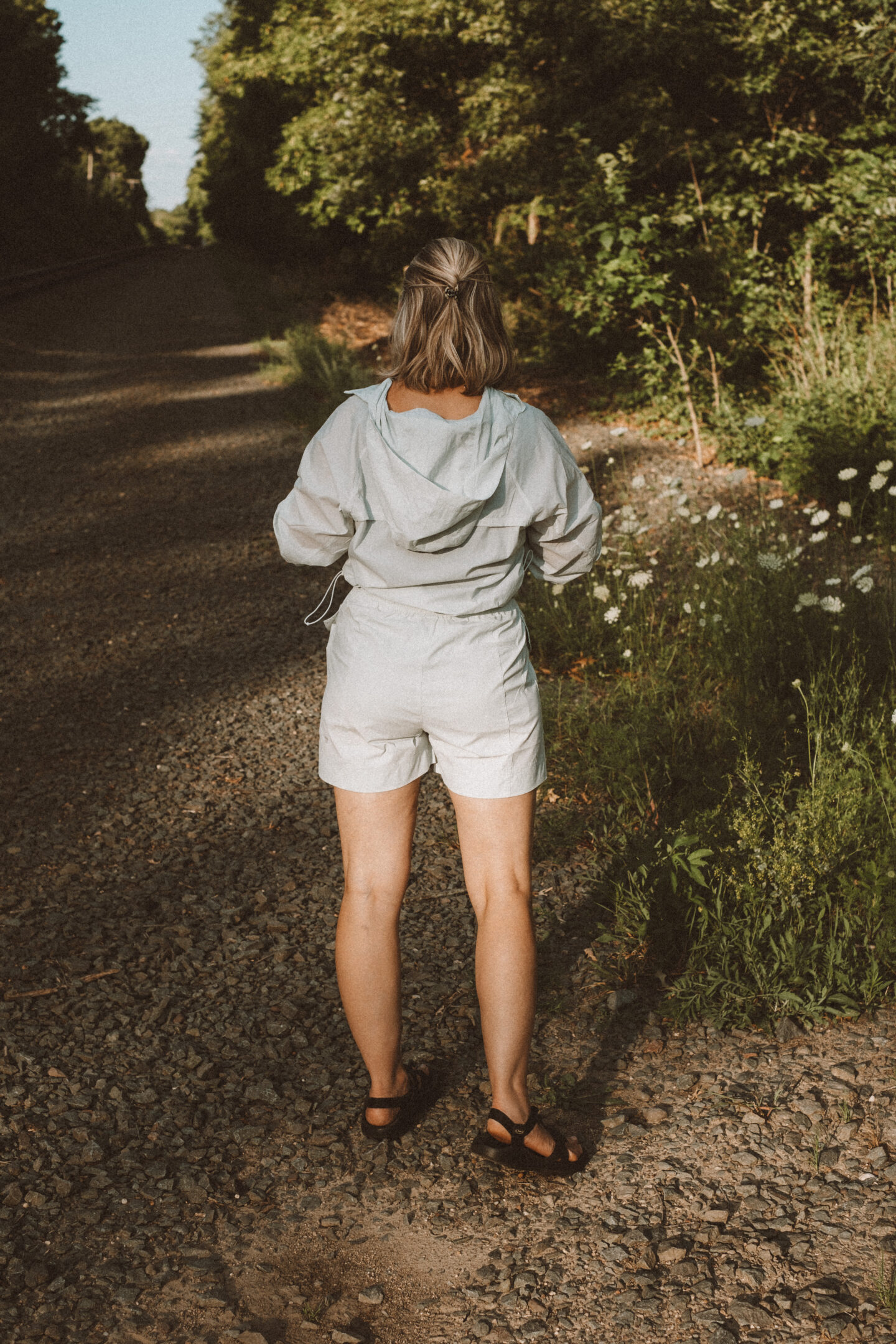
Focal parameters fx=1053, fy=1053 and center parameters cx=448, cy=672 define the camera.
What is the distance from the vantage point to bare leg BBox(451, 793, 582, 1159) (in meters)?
2.34

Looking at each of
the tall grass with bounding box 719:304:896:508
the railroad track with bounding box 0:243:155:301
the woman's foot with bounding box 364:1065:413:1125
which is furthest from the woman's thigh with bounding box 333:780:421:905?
the railroad track with bounding box 0:243:155:301

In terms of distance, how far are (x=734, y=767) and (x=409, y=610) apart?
2169 millimetres

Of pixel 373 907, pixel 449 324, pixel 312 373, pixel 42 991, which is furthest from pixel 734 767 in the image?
pixel 312 373

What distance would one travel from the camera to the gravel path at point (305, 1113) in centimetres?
219

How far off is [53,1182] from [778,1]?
11.8 meters

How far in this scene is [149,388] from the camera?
47.6 ft

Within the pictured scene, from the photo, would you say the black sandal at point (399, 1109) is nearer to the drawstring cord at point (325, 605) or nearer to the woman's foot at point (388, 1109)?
the woman's foot at point (388, 1109)

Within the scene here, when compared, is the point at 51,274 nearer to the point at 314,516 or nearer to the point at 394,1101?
the point at 314,516

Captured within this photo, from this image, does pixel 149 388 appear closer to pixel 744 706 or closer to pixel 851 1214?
pixel 744 706

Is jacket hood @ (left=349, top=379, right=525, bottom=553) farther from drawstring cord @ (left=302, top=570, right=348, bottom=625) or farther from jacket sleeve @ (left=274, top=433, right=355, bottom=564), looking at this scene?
drawstring cord @ (left=302, top=570, right=348, bottom=625)

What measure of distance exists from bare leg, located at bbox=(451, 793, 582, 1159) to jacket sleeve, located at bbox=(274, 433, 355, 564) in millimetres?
623

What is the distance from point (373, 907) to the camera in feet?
7.96

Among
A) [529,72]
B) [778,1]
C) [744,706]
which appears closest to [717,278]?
[778,1]

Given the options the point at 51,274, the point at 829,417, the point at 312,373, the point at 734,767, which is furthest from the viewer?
the point at 51,274
